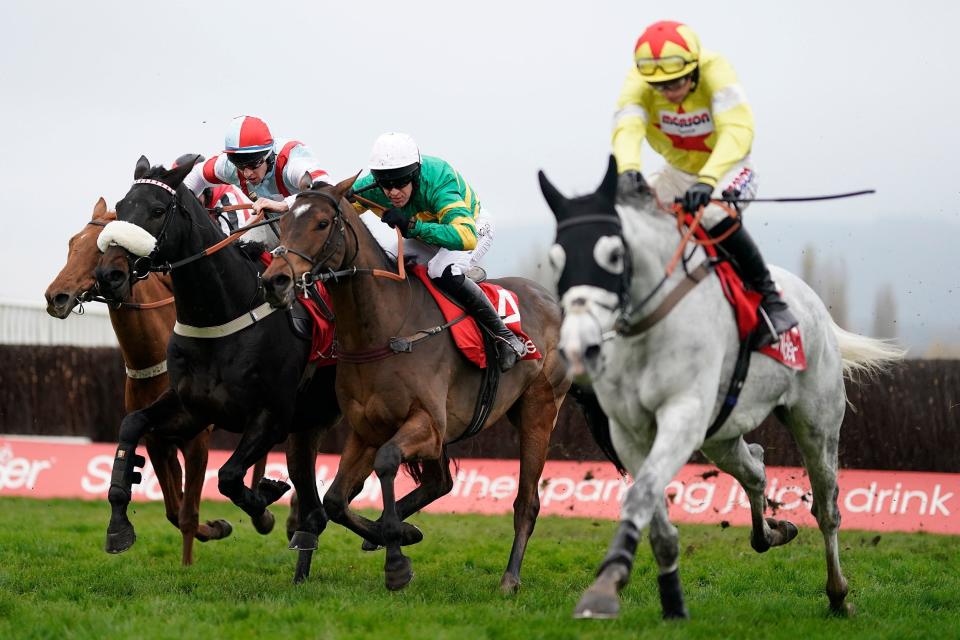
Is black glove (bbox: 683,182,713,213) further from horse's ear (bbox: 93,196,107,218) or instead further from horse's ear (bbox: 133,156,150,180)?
horse's ear (bbox: 93,196,107,218)

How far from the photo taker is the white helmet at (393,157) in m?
6.84

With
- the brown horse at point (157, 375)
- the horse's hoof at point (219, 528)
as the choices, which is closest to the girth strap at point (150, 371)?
the brown horse at point (157, 375)

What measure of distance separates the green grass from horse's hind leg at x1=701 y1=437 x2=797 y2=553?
34 centimetres

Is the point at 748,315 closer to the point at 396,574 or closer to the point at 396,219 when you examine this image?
the point at 396,219

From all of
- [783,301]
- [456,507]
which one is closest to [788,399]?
[783,301]

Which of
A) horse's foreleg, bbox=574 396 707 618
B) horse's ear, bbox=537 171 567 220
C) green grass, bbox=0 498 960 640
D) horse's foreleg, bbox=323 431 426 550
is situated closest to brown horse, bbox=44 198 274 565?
green grass, bbox=0 498 960 640

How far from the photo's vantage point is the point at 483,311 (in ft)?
24.2

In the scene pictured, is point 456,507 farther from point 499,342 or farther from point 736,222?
point 736,222

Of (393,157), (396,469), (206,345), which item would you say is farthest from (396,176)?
(396,469)

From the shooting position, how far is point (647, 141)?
6.33m

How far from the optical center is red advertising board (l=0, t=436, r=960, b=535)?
11.7 meters

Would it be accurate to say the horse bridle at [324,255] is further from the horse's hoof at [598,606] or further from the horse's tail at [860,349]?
the horse's tail at [860,349]

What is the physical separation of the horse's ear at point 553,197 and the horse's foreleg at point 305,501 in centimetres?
305

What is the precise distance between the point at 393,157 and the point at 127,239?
1523 millimetres
